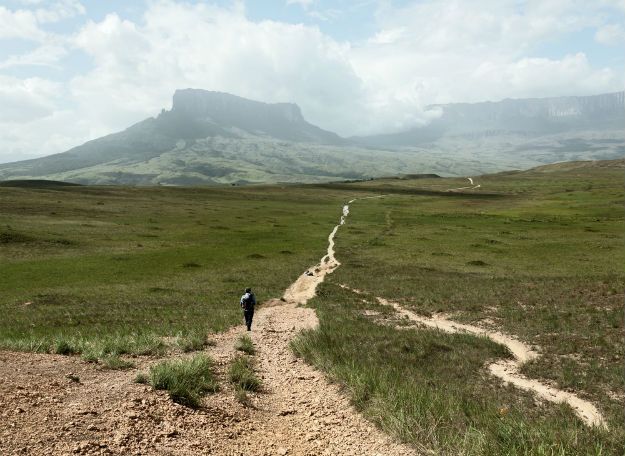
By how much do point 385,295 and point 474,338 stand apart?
14673 millimetres

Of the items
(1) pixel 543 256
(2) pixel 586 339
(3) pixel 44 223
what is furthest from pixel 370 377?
(3) pixel 44 223

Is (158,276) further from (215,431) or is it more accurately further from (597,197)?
(597,197)

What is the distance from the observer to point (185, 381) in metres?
14.5

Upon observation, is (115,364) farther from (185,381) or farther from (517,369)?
(517,369)

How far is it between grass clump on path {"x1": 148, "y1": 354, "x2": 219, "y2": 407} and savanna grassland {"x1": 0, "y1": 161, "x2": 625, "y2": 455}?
433cm

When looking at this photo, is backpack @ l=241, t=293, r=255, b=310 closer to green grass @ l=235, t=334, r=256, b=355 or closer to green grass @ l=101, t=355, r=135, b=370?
green grass @ l=235, t=334, r=256, b=355

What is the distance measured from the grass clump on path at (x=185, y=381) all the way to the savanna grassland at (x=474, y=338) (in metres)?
4.69

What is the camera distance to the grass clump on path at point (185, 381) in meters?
13.7

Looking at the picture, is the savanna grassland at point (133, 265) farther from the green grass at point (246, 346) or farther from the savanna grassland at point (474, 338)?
the savanna grassland at point (474, 338)

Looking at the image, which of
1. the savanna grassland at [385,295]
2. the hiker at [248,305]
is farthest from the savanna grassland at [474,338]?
the hiker at [248,305]

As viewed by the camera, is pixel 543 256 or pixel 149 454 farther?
pixel 543 256

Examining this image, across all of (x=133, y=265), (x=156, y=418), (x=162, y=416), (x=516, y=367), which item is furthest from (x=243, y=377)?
(x=133, y=265)

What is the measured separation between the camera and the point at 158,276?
5328 cm

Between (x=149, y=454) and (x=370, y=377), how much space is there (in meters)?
7.67
